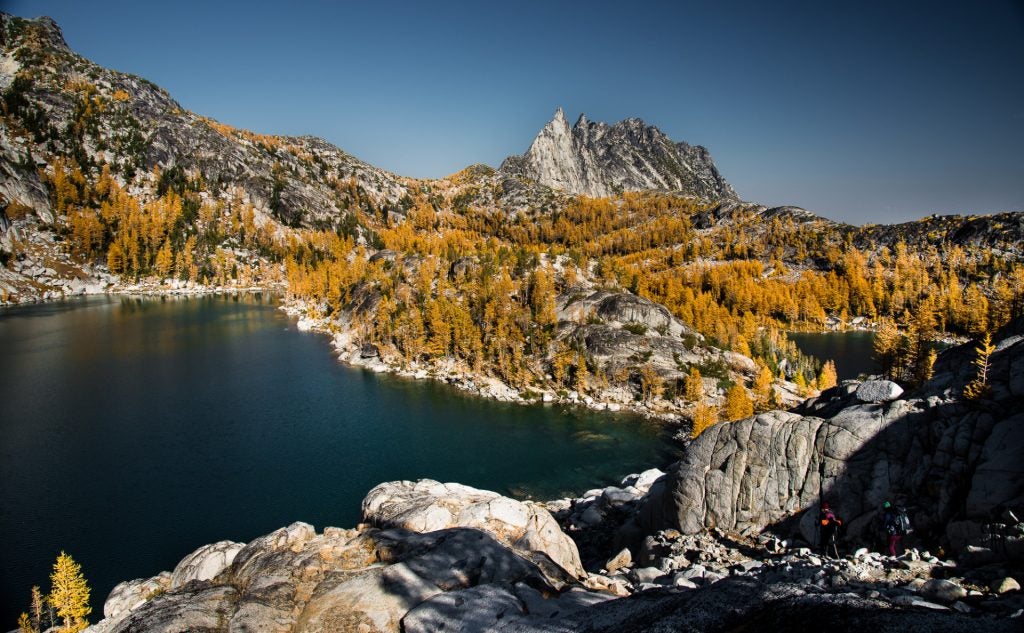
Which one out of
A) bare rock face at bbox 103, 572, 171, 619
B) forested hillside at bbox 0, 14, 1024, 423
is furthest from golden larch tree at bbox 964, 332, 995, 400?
bare rock face at bbox 103, 572, 171, 619

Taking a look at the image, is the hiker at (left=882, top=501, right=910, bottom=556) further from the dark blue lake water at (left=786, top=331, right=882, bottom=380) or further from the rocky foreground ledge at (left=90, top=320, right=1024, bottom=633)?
the dark blue lake water at (left=786, top=331, right=882, bottom=380)

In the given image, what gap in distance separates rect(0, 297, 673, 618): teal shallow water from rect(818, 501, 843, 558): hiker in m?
27.5

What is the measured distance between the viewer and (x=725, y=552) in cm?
2353

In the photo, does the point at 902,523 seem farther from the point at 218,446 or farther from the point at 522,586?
the point at 218,446

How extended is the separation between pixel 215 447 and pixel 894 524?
57.2 m

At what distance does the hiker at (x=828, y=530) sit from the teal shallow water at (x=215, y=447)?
1081 inches

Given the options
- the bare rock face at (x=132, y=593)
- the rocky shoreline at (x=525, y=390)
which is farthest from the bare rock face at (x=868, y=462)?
the rocky shoreline at (x=525, y=390)

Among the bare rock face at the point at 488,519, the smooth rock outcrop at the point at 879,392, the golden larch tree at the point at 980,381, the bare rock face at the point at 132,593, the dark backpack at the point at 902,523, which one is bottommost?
the bare rock face at the point at 132,593

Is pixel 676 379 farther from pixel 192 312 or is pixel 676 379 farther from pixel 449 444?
pixel 192 312

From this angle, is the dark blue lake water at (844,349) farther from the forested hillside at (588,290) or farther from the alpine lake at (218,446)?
the forested hillside at (588,290)

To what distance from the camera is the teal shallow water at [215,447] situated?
35.7 meters

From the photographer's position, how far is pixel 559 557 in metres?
23.3

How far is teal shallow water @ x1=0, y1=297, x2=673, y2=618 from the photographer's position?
35.7 metres

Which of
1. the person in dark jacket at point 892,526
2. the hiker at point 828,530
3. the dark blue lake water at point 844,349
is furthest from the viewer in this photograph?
the dark blue lake water at point 844,349
